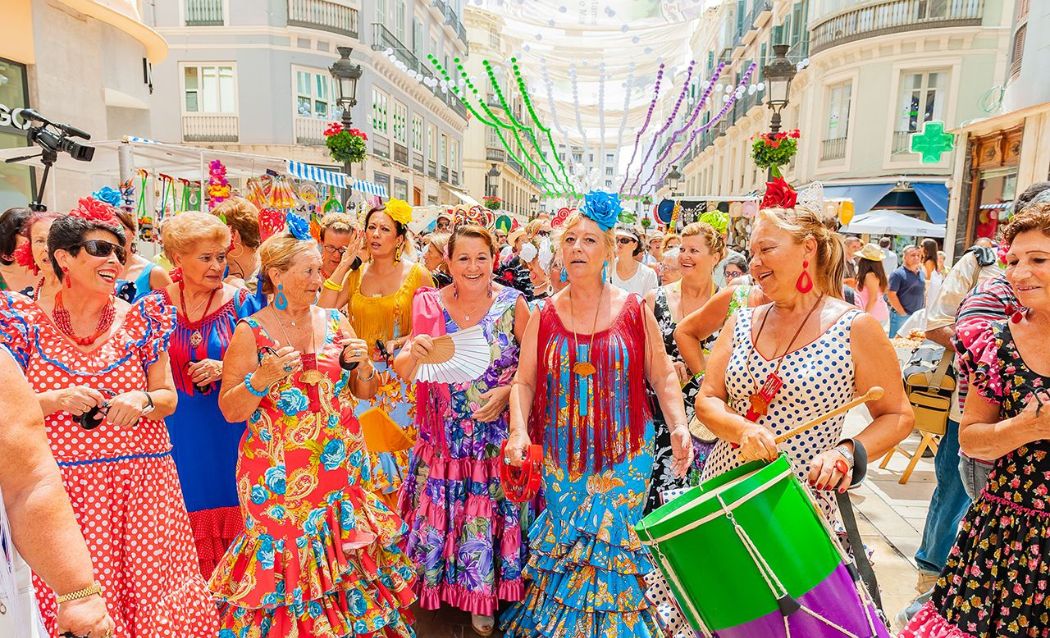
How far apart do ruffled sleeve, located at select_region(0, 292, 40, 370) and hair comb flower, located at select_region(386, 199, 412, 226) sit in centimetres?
228

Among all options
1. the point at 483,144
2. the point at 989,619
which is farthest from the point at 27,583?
the point at 483,144

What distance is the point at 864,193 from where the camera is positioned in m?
19.1

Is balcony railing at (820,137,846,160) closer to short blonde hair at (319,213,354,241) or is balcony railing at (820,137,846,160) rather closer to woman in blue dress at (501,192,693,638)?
short blonde hair at (319,213,354,241)

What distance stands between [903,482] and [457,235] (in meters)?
4.27

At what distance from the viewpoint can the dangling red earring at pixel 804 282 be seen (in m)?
2.31

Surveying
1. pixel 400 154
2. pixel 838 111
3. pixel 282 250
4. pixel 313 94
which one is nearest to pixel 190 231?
pixel 282 250

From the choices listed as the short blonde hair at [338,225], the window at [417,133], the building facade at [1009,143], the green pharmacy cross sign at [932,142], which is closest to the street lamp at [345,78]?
the short blonde hair at [338,225]

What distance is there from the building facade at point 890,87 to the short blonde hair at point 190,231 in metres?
18.9

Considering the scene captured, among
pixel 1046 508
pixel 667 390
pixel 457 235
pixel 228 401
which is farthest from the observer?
pixel 457 235

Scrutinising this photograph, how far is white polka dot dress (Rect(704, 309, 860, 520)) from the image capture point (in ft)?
7.29

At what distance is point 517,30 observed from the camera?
13.7 m

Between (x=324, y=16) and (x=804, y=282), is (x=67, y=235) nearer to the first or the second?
(x=804, y=282)

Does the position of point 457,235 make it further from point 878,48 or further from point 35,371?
point 878,48

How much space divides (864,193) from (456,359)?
19650mm
